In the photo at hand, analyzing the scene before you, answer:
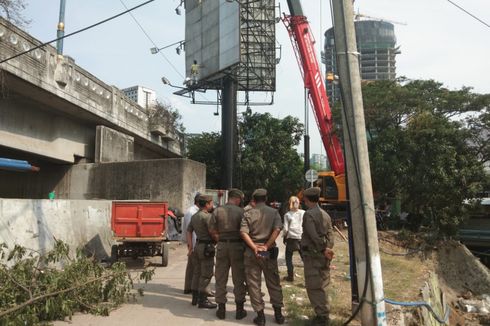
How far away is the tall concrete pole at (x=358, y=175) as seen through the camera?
17.3 feet

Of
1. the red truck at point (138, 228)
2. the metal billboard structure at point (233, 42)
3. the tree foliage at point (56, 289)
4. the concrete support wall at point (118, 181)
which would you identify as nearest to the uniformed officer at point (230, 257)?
the tree foliage at point (56, 289)

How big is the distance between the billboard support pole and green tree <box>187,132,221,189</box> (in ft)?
12.5

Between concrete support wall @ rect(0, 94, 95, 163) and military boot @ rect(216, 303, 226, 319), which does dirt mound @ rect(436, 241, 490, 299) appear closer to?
military boot @ rect(216, 303, 226, 319)

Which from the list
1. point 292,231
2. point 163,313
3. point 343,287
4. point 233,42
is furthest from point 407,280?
point 233,42

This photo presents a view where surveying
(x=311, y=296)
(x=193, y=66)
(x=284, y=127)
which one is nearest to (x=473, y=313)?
(x=311, y=296)

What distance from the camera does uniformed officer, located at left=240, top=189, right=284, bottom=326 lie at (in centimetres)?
582

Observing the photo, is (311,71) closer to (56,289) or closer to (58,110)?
(58,110)

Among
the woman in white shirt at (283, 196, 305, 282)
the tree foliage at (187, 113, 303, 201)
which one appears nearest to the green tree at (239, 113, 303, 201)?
the tree foliage at (187, 113, 303, 201)

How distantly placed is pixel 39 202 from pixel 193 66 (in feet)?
70.0

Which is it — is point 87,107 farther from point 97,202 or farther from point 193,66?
point 193,66

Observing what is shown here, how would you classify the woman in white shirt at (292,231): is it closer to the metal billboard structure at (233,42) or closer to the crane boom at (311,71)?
the crane boom at (311,71)

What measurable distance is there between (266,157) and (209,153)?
4.98m

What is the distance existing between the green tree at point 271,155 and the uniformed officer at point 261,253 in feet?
72.2

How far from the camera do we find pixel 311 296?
5.72 m
